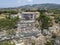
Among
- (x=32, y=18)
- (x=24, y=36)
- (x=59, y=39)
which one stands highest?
(x=59, y=39)

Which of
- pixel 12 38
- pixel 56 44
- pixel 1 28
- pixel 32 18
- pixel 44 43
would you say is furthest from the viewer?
pixel 32 18

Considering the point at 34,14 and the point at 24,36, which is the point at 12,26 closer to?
the point at 24,36

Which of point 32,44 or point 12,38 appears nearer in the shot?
point 32,44

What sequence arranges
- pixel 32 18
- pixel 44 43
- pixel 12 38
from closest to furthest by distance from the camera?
1. pixel 44 43
2. pixel 12 38
3. pixel 32 18

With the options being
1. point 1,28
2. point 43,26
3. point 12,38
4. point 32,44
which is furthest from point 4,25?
point 32,44

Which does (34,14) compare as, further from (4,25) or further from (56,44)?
(56,44)

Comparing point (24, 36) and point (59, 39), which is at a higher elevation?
point (59, 39)

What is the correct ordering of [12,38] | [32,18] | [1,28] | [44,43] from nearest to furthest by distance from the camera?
[44,43] < [12,38] < [1,28] < [32,18]

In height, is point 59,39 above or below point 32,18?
above

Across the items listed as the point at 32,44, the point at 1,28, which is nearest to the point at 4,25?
the point at 1,28
